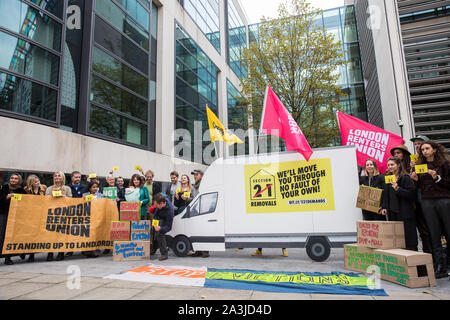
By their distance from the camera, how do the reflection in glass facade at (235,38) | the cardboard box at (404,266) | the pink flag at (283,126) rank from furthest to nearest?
the reflection in glass facade at (235,38), the pink flag at (283,126), the cardboard box at (404,266)

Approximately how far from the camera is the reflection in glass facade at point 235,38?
107ft

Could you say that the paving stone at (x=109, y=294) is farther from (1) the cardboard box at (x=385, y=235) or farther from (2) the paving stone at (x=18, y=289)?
(1) the cardboard box at (x=385, y=235)

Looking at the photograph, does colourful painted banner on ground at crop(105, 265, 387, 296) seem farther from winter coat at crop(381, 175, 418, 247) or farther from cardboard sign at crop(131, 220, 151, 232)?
cardboard sign at crop(131, 220, 151, 232)

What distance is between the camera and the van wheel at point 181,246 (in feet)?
23.1

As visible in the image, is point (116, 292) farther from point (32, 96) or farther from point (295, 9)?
point (295, 9)

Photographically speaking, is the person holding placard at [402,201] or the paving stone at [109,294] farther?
the person holding placard at [402,201]

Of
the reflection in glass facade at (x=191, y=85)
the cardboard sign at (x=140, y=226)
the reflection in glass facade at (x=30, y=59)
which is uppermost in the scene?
the reflection in glass facade at (x=191, y=85)

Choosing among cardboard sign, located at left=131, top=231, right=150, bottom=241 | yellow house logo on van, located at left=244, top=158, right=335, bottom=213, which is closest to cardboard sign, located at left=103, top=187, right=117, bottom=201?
cardboard sign, located at left=131, top=231, right=150, bottom=241

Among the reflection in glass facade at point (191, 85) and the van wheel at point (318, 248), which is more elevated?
the reflection in glass facade at point (191, 85)

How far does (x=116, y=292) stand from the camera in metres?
4.00

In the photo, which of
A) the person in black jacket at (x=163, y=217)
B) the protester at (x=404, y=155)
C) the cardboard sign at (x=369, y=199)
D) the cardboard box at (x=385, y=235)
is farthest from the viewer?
the person in black jacket at (x=163, y=217)

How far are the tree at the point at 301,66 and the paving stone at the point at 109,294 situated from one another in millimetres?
13096

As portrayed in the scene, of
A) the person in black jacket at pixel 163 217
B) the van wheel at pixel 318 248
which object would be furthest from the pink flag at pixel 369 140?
the person in black jacket at pixel 163 217

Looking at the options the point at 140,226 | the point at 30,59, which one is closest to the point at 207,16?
the point at 30,59
